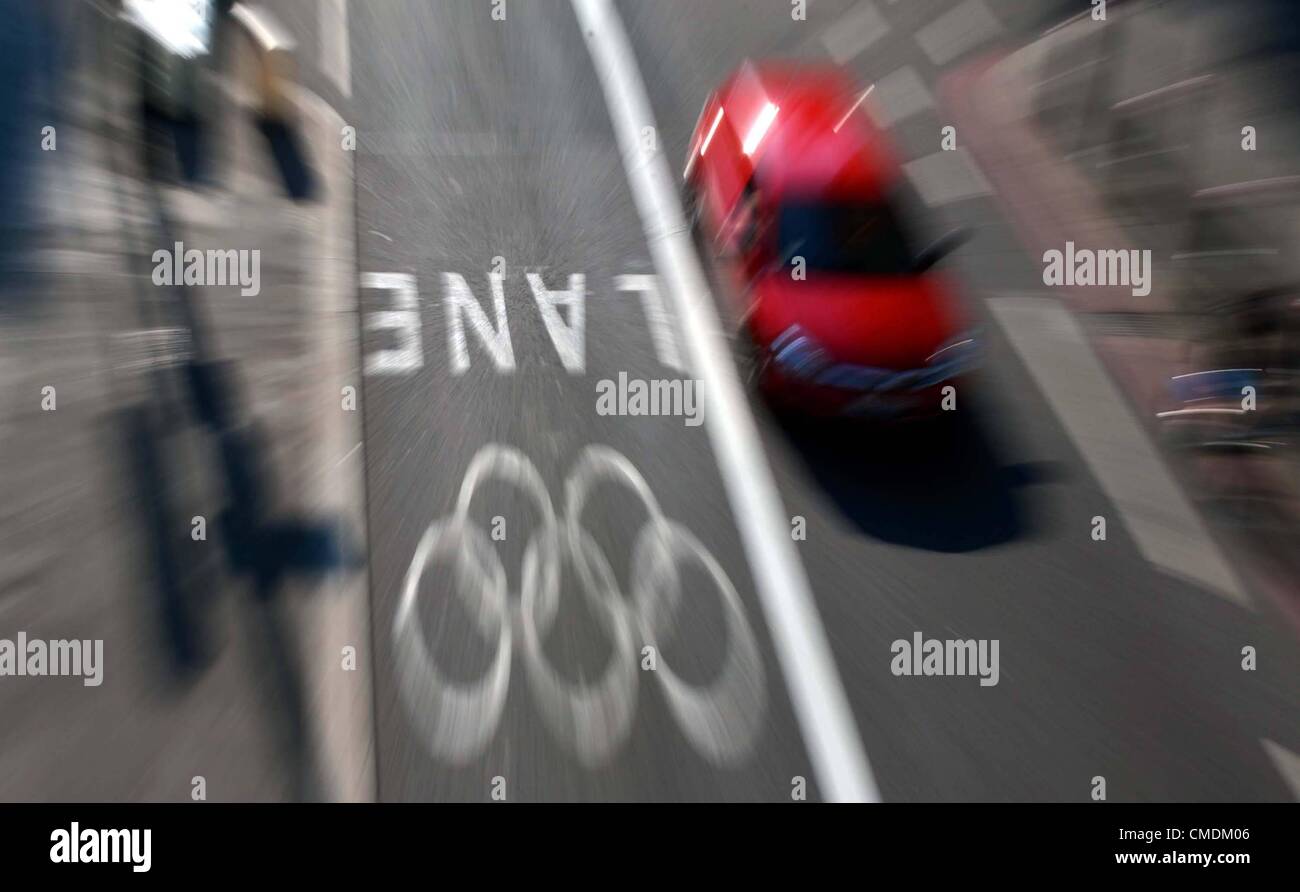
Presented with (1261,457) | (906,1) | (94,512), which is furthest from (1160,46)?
(94,512)

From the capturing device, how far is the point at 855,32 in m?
11.6

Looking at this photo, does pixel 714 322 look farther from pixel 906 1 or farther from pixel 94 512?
pixel 906 1

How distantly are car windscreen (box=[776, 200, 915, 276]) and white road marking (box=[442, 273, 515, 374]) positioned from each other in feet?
7.16

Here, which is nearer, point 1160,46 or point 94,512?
point 94,512

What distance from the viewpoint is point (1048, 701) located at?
5.11 metres

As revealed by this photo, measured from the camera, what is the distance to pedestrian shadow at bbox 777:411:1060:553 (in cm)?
605

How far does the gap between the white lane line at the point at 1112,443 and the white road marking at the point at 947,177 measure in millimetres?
1516

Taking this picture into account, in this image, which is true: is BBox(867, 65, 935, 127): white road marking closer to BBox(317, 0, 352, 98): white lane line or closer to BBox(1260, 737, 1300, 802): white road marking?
BBox(317, 0, 352, 98): white lane line

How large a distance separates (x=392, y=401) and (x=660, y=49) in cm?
642

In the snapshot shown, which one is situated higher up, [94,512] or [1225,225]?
[1225,225]

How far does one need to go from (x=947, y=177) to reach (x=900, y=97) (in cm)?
175

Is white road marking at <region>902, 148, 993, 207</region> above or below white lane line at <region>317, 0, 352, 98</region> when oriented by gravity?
below

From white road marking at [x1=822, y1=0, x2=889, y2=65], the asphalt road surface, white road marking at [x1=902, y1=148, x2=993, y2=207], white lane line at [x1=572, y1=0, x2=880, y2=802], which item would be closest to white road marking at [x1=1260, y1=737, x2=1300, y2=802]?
the asphalt road surface

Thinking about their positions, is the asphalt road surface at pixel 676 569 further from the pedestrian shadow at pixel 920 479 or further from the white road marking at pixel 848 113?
the white road marking at pixel 848 113
